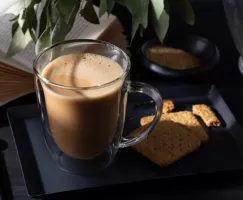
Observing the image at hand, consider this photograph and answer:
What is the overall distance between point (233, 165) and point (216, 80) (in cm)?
21

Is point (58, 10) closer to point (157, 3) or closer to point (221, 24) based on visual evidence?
point (157, 3)

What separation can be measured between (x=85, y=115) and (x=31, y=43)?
241mm

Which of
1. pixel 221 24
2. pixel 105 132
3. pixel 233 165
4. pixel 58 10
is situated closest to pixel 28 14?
pixel 58 10

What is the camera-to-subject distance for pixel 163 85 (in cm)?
71

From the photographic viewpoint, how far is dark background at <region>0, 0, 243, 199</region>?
0.55m

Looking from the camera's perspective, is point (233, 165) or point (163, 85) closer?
point (233, 165)

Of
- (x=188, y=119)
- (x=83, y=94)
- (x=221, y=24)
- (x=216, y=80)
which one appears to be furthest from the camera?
(x=221, y=24)

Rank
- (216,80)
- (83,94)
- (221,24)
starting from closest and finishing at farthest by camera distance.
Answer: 1. (83,94)
2. (216,80)
3. (221,24)

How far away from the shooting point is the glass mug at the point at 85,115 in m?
0.52

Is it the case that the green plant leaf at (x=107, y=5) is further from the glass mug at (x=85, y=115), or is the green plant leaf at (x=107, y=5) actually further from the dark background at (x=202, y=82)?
the dark background at (x=202, y=82)

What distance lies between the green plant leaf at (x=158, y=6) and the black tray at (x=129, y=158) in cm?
16

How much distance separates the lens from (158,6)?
0.53 m

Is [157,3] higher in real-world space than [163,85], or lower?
higher

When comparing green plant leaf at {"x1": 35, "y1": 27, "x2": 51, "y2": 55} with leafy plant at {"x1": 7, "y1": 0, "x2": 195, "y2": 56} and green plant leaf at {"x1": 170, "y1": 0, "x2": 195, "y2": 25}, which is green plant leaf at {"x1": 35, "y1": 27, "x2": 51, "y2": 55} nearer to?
leafy plant at {"x1": 7, "y1": 0, "x2": 195, "y2": 56}
